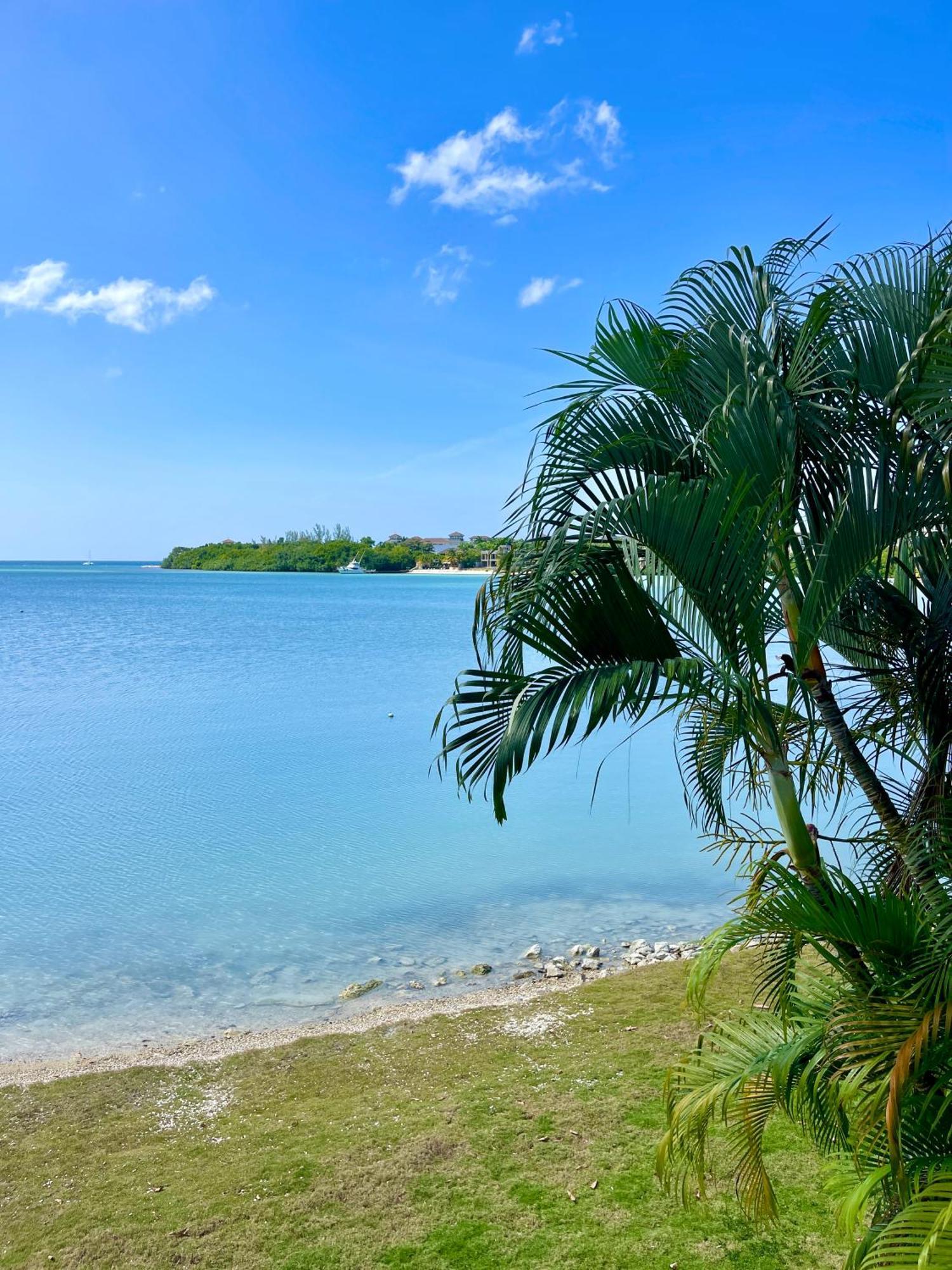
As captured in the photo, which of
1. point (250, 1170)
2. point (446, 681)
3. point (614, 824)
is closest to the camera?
point (250, 1170)

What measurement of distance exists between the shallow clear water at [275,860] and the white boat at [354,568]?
386ft

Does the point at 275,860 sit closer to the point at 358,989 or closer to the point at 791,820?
the point at 358,989

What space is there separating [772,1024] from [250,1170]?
2.86 meters

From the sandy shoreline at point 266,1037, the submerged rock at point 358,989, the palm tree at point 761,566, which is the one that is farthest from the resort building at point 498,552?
the submerged rock at point 358,989

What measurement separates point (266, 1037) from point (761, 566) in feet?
18.9

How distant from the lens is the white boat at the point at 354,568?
466 ft

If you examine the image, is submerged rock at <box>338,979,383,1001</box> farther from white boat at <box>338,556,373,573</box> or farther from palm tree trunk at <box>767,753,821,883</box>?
white boat at <box>338,556,373,573</box>

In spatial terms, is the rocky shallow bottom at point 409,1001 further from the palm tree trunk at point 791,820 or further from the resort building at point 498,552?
the palm tree trunk at point 791,820

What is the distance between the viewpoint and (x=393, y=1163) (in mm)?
4512

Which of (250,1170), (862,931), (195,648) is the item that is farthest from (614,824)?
(195,648)

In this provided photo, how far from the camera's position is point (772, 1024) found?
317 centimetres

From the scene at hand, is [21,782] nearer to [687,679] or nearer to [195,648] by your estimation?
[687,679]

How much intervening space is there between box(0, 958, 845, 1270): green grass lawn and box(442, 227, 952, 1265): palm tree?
0.70 meters

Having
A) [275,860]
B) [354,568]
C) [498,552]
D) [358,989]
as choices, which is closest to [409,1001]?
[358,989]
